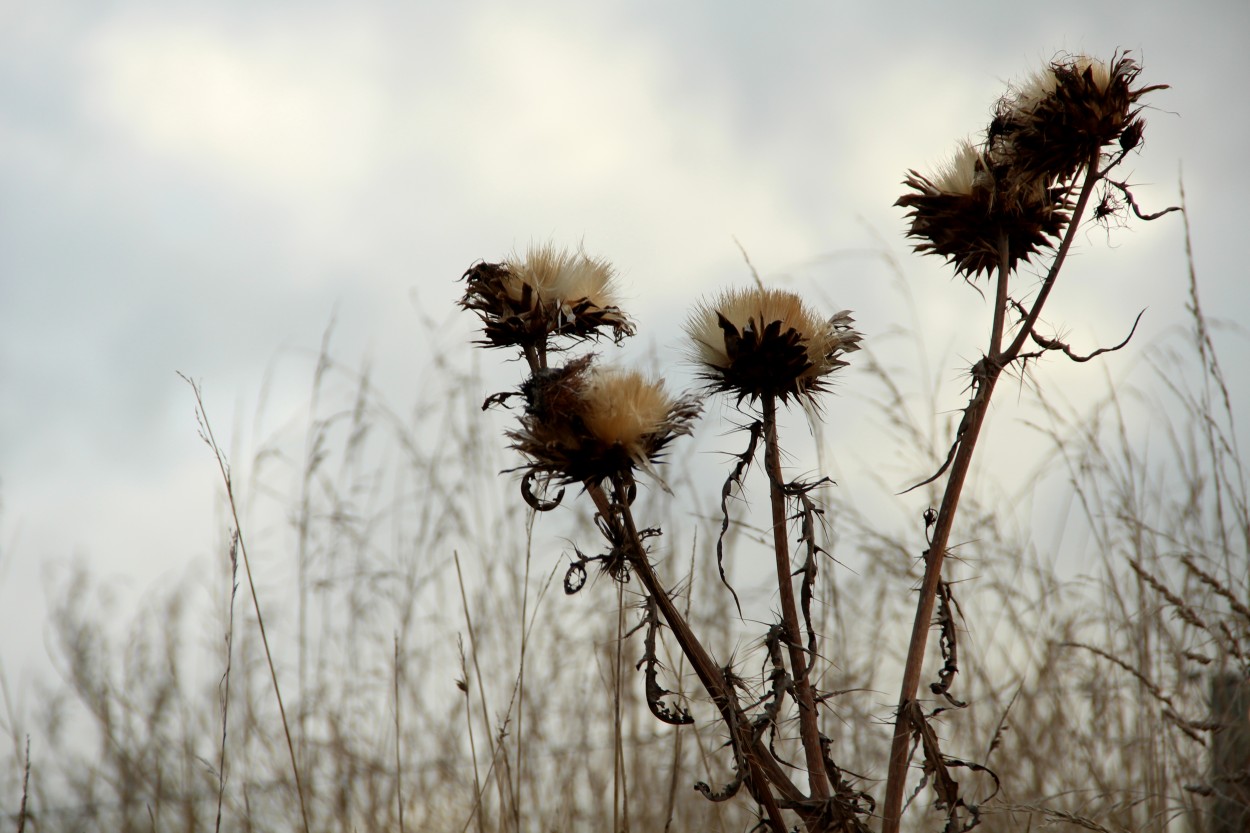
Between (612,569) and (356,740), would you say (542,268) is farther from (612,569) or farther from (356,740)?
(356,740)

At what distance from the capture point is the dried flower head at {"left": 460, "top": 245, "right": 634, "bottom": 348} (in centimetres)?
142

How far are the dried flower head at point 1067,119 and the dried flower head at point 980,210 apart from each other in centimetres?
3

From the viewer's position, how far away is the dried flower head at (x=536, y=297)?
4.67 feet

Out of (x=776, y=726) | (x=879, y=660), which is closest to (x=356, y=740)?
(x=879, y=660)

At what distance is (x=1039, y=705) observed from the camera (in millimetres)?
3100

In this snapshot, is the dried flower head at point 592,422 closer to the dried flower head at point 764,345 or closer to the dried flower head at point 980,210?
the dried flower head at point 764,345

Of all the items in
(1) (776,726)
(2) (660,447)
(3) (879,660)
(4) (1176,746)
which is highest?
(3) (879,660)

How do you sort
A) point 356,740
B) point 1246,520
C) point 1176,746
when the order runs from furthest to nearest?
point 356,740 → point 1246,520 → point 1176,746

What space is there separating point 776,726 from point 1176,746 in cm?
191

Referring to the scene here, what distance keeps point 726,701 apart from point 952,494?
0.40 metres

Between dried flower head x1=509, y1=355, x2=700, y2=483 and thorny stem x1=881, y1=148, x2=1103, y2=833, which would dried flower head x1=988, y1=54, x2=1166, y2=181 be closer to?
thorny stem x1=881, y1=148, x2=1103, y2=833

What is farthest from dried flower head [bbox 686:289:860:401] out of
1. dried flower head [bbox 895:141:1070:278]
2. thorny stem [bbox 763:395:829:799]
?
dried flower head [bbox 895:141:1070:278]

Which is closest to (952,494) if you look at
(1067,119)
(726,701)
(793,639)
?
(793,639)

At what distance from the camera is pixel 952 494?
1.27 m
